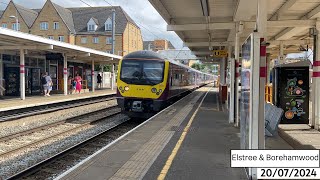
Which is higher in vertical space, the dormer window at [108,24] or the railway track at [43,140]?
the dormer window at [108,24]

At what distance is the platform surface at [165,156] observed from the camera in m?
5.93

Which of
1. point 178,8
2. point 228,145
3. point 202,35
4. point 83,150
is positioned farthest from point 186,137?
point 202,35

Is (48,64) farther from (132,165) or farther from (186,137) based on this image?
(132,165)

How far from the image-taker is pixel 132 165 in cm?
652

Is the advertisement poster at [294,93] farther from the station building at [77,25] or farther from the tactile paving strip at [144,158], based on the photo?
the station building at [77,25]

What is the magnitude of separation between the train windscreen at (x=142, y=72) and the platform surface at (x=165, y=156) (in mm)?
4147

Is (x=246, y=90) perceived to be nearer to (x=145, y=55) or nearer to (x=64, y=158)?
(x=64, y=158)

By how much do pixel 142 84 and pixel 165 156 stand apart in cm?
805

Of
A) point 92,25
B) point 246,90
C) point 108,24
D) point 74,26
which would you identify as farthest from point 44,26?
point 246,90

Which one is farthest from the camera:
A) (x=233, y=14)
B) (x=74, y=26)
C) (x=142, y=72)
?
(x=74, y=26)

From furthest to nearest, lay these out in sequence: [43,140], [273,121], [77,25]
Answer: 1. [77,25]
2. [43,140]
3. [273,121]

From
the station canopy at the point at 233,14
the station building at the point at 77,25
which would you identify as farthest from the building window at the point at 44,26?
the station canopy at the point at 233,14

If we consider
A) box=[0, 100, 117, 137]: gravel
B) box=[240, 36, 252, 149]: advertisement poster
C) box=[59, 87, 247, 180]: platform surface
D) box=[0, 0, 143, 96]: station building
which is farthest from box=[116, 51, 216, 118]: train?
box=[0, 0, 143, 96]: station building

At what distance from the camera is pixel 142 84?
1501cm
